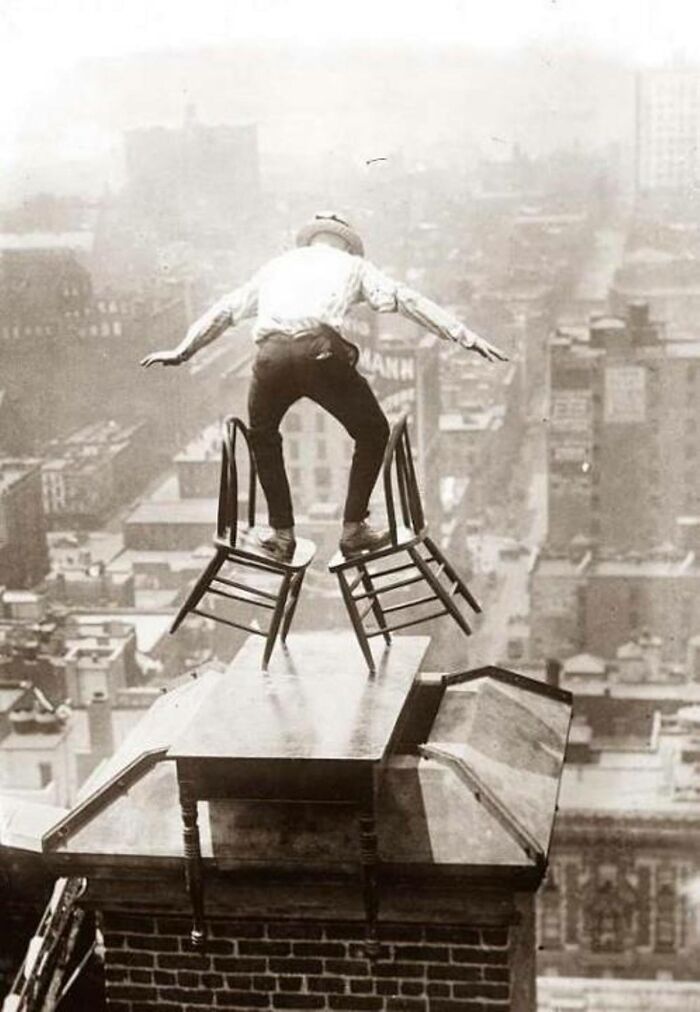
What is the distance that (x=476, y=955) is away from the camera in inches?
235

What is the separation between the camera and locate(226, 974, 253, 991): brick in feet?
20.1

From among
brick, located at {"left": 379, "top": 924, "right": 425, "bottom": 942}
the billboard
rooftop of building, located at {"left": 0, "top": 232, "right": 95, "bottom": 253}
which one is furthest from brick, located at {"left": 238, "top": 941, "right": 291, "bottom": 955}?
the billboard

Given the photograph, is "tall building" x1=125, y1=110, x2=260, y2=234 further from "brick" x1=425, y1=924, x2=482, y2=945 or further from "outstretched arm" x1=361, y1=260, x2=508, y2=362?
"brick" x1=425, y1=924, x2=482, y2=945

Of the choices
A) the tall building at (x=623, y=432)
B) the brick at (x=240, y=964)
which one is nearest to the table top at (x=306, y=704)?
the brick at (x=240, y=964)

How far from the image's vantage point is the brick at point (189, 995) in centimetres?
620

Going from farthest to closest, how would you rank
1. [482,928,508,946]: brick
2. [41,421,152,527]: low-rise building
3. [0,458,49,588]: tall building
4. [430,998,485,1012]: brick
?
[41,421,152,527]: low-rise building, [0,458,49,588]: tall building, [430,998,485,1012]: brick, [482,928,508,946]: brick

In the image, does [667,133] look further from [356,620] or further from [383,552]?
[356,620]

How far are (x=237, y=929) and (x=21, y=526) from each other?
17778 mm

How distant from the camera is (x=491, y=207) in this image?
18797 millimetres

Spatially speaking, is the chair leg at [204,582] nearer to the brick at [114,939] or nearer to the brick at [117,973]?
the brick at [114,939]

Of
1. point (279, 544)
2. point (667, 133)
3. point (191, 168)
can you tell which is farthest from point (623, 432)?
point (279, 544)

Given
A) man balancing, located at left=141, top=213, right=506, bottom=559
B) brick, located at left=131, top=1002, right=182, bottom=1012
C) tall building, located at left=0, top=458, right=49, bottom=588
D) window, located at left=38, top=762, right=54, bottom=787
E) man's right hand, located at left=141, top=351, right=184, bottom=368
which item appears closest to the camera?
man balancing, located at left=141, top=213, right=506, bottom=559

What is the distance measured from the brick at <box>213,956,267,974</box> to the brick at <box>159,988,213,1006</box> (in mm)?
164

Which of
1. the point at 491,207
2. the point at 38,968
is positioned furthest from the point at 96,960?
the point at 491,207
